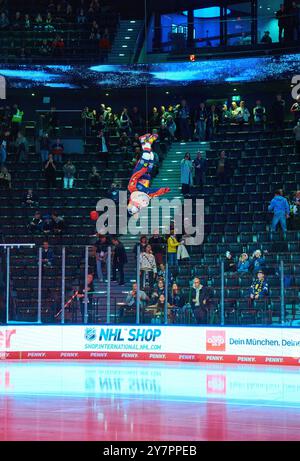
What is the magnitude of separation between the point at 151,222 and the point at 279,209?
5.74 meters

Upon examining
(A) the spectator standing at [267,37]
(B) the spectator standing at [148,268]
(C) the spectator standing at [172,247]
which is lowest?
(B) the spectator standing at [148,268]

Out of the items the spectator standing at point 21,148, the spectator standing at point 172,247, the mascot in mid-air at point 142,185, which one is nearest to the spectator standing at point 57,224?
the mascot in mid-air at point 142,185

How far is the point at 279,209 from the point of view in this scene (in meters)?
30.4

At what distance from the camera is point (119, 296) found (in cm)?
2736

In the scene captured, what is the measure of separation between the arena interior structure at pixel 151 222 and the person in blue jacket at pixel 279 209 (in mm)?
71

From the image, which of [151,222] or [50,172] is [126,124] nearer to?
[50,172]

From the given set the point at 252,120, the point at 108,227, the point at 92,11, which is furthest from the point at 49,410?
the point at 92,11

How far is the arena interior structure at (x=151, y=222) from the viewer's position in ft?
63.2

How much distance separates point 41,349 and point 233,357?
5.32 m

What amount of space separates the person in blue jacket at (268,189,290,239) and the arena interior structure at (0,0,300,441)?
71 millimetres

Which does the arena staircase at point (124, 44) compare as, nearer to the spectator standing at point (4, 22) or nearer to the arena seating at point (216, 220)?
the arena seating at point (216, 220)

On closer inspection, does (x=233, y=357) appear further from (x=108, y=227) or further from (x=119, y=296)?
(x=108, y=227)

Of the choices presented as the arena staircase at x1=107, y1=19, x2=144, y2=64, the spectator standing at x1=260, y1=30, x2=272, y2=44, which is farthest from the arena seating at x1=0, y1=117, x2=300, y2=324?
the arena staircase at x1=107, y1=19, x2=144, y2=64

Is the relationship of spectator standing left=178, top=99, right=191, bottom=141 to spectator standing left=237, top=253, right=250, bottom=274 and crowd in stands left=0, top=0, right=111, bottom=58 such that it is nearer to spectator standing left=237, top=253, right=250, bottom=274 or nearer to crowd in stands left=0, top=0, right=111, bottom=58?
crowd in stands left=0, top=0, right=111, bottom=58
